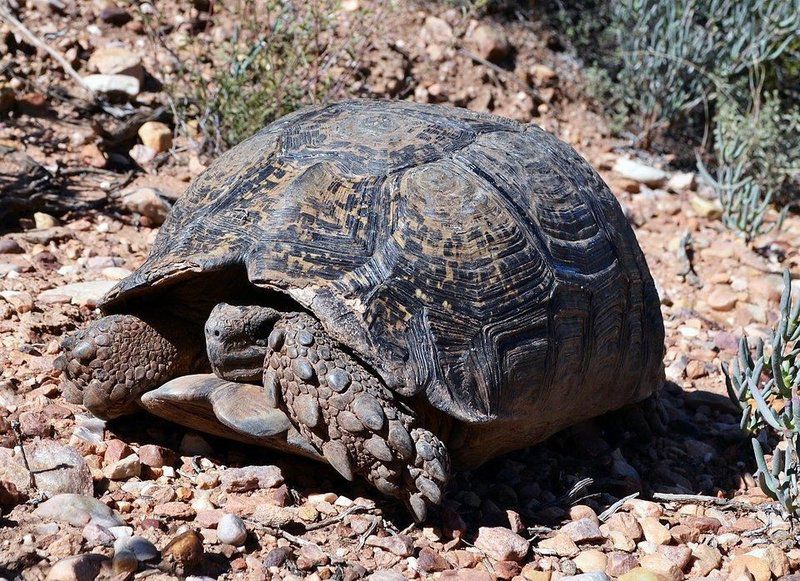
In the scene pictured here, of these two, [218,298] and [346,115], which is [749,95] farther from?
[218,298]

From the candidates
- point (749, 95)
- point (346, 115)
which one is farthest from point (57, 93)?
point (749, 95)

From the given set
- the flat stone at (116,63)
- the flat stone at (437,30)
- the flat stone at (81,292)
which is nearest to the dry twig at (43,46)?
the flat stone at (116,63)

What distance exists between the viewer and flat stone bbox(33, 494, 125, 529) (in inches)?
103

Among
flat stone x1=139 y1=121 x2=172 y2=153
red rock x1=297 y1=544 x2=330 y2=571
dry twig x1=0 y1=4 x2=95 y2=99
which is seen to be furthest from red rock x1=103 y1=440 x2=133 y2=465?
dry twig x1=0 y1=4 x2=95 y2=99

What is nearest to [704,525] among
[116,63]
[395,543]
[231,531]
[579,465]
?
[579,465]

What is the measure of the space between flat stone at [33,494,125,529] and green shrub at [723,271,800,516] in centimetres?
209

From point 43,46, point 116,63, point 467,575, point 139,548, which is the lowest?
point 467,575

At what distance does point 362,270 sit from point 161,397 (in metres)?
0.75

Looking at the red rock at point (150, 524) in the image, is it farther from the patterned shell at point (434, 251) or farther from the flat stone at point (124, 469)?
the patterned shell at point (434, 251)

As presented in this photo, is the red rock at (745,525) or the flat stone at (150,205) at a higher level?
the flat stone at (150,205)

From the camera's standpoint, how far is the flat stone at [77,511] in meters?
2.62

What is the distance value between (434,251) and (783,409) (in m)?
1.49

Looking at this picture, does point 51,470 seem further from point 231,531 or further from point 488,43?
point 488,43

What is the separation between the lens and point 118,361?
3.08 meters
